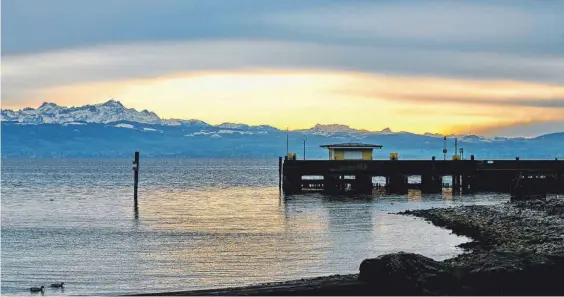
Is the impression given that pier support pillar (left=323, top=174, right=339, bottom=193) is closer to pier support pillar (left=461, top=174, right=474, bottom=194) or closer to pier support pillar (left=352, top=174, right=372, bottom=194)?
pier support pillar (left=352, top=174, right=372, bottom=194)

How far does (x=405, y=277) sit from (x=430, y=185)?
248 ft

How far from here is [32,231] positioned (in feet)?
175

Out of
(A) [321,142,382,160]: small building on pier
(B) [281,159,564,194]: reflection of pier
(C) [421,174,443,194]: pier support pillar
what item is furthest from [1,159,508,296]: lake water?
(A) [321,142,382,160]: small building on pier

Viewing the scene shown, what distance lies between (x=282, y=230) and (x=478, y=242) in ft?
48.0

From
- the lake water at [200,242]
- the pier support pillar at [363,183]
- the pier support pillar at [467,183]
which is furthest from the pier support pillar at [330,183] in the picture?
the pier support pillar at [467,183]

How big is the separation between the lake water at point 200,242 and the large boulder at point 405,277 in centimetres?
1318

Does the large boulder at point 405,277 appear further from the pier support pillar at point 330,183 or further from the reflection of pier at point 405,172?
the pier support pillar at point 330,183

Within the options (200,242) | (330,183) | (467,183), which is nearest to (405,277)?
(200,242)

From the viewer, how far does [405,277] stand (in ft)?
57.9

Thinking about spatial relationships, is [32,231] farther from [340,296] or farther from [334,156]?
[334,156]

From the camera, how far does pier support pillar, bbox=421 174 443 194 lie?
299 ft

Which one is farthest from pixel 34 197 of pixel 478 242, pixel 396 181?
pixel 478 242

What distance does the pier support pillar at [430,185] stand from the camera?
91.2m

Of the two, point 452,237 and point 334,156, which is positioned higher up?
point 334,156
